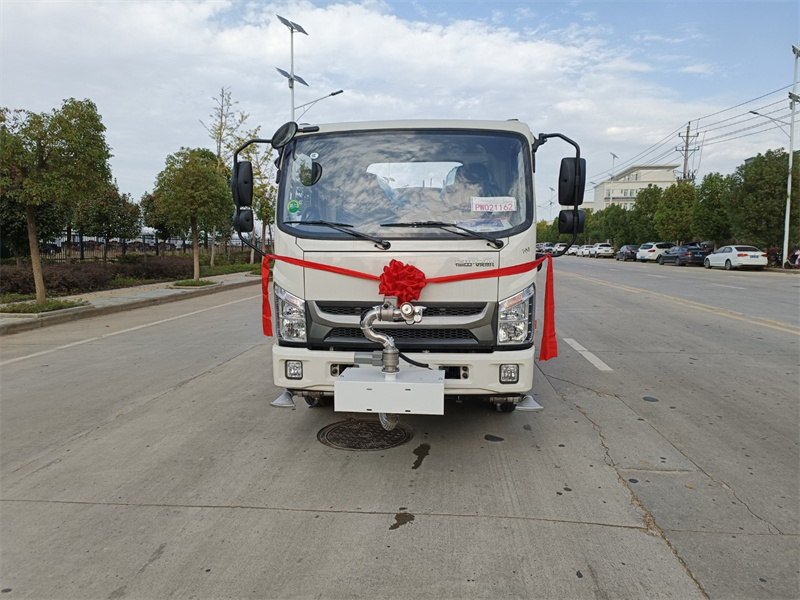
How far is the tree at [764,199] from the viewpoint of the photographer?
105ft

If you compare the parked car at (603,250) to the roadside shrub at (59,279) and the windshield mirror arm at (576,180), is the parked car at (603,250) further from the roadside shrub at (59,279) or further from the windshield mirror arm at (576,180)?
the windshield mirror arm at (576,180)

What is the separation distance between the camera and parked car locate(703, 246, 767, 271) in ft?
99.2

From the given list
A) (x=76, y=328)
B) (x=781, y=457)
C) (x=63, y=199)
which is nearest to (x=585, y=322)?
(x=781, y=457)

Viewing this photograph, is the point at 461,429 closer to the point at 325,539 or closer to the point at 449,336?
the point at 449,336

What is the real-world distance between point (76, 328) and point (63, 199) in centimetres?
268

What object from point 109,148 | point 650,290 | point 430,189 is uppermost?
point 109,148

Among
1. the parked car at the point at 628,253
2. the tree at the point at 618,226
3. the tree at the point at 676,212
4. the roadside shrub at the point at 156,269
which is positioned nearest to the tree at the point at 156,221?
the roadside shrub at the point at 156,269

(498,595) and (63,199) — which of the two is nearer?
(498,595)

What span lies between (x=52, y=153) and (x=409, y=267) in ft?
34.0

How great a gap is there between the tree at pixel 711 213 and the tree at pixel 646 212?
49.6ft

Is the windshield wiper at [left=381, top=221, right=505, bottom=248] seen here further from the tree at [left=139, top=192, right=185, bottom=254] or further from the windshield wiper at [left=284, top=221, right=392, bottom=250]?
the tree at [left=139, top=192, right=185, bottom=254]

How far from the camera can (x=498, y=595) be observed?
102 inches

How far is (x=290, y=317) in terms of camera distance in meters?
4.23

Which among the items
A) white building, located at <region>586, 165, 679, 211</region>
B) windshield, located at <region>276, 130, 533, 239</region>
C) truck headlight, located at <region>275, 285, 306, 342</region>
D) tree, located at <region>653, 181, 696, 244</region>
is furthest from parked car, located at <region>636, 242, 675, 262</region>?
white building, located at <region>586, 165, 679, 211</region>
